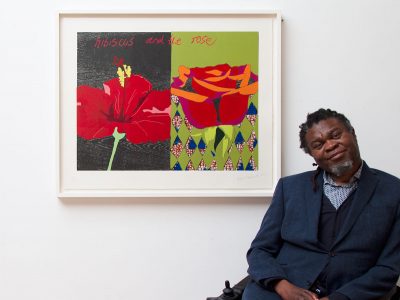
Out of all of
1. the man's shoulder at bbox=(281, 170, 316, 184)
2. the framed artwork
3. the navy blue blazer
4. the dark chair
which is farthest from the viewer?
the framed artwork

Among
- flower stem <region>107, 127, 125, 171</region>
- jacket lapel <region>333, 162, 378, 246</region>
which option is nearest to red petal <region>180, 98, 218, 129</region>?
flower stem <region>107, 127, 125, 171</region>

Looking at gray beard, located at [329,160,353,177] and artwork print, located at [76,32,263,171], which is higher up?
artwork print, located at [76,32,263,171]

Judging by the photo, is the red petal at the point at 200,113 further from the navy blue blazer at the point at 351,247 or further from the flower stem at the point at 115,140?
the navy blue blazer at the point at 351,247

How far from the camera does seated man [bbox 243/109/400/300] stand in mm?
1644

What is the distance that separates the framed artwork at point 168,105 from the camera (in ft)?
6.85

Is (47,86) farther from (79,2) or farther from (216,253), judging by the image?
(216,253)

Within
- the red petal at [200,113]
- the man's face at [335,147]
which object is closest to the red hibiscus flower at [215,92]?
the red petal at [200,113]

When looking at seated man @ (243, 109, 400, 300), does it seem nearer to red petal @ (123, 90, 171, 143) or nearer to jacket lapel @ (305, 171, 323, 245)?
jacket lapel @ (305, 171, 323, 245)

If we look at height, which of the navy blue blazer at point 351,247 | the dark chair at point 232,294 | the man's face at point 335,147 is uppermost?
the man's face at point 335,147

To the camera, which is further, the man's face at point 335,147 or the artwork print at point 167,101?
the artwork print at point 167,101

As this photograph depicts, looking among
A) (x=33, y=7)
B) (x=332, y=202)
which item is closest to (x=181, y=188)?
(x=332, y=202)

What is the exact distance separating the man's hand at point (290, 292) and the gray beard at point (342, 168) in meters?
0.43

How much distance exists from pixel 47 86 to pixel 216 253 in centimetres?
108

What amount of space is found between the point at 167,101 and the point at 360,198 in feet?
3.00
